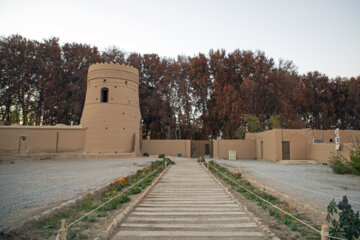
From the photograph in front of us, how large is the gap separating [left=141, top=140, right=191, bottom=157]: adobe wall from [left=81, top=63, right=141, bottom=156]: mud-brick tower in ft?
14.2

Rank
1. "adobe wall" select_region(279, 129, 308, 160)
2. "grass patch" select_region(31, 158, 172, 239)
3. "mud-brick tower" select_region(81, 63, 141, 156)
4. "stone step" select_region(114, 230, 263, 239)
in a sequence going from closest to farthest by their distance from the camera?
"stone step" select_region(114, 230, 263, 239)
"grass patch" select_region(31, 158, 172, 239)
"adobe wall" select_region(279, 129, 308, 160)
"mud-brick tower" select_region(81, 63, 141, 156)

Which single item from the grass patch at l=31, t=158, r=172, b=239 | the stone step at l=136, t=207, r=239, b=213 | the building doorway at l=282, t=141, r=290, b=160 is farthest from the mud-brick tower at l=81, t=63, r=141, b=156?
the stone step at l=136, t=207, r=239, b=213

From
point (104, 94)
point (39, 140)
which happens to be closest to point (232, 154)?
point (104, 94)

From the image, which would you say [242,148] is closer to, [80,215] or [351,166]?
[351,166]

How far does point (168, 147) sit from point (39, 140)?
13619 mm

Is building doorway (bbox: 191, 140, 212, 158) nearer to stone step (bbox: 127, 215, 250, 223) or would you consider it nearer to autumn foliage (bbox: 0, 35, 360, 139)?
autumn foliage (bbox: 0, 35, 360, 139)

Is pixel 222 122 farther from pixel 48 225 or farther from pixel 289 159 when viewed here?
pixel 48 225

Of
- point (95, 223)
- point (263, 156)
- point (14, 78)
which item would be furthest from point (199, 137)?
point (95, 223)

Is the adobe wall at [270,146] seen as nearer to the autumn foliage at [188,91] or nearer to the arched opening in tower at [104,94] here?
the autumn foliage at [188,91]

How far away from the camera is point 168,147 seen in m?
31.4

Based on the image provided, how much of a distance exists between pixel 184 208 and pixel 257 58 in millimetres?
32956

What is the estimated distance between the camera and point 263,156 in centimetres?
2669

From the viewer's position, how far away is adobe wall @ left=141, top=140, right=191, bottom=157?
1215 inches

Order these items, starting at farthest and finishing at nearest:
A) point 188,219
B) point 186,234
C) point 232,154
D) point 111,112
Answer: point 232,154 → point 111,112 → point 188,219 → point 186,234
